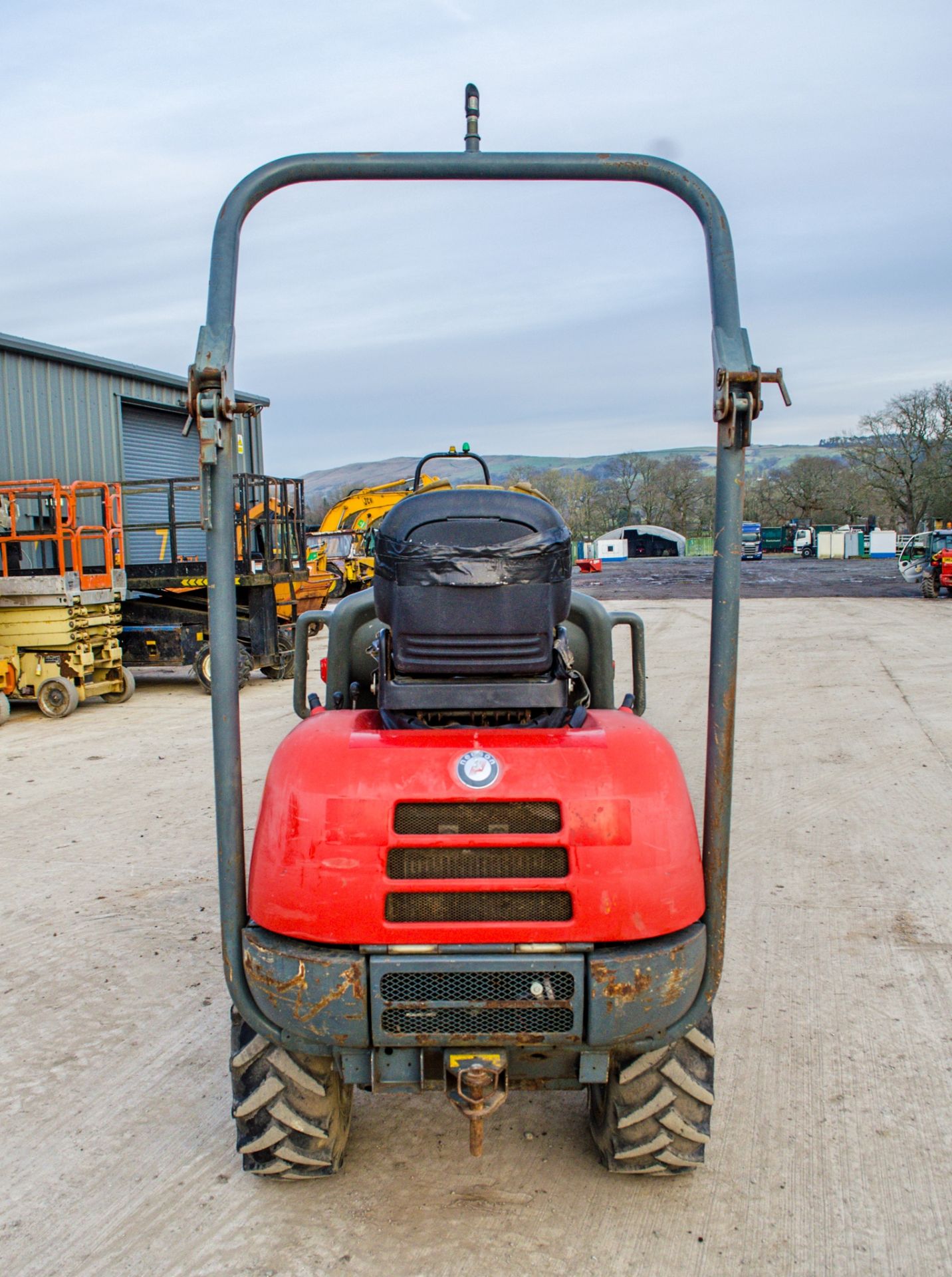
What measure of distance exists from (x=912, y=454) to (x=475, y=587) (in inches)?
2701

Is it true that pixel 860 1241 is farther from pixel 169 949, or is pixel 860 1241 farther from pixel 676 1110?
pixel 169 949

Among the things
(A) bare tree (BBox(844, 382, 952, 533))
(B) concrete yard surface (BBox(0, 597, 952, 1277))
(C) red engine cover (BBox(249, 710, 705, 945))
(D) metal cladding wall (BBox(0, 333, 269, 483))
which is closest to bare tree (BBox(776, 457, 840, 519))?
(A) bare tree (BBox(844, 382, 952, 533))

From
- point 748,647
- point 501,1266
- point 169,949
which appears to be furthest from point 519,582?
point 748,647

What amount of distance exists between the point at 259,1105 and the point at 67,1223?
642 mm

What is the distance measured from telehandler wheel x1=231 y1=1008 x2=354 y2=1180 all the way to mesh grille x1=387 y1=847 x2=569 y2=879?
638 millimetres

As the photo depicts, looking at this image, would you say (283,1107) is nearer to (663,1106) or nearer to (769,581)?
(663,1106)

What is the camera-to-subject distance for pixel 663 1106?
281 centimetres

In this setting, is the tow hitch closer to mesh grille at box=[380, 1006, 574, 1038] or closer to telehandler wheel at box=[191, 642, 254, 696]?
mesh grille at box=[380, 1006, 574, 1038]

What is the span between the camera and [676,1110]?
9.32ft

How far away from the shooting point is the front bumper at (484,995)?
2.53 m

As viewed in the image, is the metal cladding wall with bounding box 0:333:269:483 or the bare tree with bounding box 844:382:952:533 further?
the bare tree with bounding box 844:382:952:533

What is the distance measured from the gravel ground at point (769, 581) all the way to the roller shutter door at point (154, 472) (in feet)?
29.0

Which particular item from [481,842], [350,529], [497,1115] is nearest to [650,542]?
[350,529]

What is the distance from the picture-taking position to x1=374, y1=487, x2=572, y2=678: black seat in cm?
277
